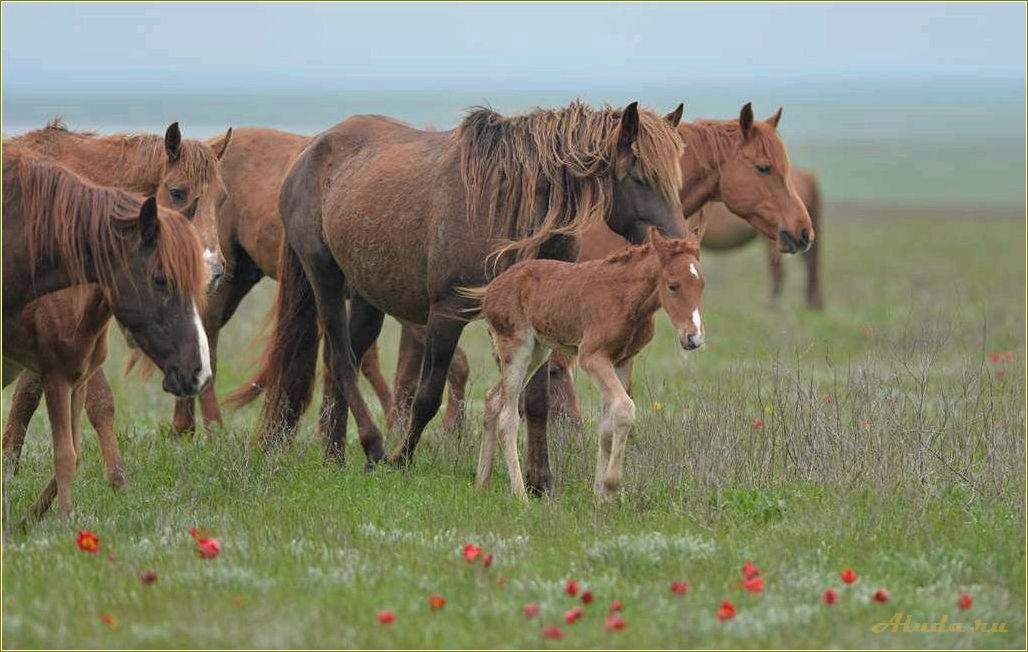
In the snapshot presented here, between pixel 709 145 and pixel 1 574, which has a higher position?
pixel 709 145

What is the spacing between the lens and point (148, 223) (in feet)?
22.0

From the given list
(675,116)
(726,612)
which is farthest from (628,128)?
(726,612)

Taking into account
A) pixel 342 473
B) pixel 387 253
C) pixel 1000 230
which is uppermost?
pixel 387 253

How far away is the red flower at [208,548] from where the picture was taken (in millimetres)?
6336

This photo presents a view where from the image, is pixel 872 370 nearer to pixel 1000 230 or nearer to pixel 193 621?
pixel 193 621

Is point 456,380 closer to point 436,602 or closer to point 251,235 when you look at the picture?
point 251,235

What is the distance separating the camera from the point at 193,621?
5.79m

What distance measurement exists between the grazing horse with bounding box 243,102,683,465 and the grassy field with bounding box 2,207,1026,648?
0.75 meters

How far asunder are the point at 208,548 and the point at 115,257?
1.35 metres

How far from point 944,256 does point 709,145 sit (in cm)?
2910

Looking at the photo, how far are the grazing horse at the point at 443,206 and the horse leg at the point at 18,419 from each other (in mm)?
1454

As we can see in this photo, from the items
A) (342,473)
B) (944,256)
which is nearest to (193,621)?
(342,473)

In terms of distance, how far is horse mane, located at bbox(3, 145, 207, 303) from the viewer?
676cm

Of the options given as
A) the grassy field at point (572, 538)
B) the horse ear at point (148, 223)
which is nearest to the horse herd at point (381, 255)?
the horse ear at point (148, 223)
